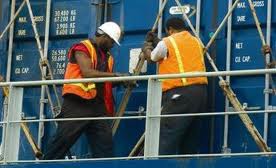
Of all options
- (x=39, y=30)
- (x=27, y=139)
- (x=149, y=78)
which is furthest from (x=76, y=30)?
(x=149, y=78)

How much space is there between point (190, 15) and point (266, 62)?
1.11 meters

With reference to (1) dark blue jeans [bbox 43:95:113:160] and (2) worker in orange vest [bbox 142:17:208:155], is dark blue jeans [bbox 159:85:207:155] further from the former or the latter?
(1) dark blue jeans [bbox 43:95:113:160]

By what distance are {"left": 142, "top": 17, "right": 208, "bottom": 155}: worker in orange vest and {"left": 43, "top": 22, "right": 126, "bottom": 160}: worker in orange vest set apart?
1.79ft

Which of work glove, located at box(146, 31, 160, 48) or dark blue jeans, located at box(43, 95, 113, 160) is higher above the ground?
work glove, located at box(146, 31, 160, 48)

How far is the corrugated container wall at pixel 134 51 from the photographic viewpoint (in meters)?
12.2

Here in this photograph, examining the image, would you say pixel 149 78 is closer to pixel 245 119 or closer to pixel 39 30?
pixel 245 119

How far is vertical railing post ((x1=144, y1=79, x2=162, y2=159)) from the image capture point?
37.3 feet

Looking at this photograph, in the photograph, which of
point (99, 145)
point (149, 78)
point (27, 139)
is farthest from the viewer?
point (27, 139)

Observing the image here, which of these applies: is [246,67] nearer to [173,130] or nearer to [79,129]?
[173,130]

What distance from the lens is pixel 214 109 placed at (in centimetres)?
1230

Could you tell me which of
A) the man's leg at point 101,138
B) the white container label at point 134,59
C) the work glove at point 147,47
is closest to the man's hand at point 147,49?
the work glove at point 147,47

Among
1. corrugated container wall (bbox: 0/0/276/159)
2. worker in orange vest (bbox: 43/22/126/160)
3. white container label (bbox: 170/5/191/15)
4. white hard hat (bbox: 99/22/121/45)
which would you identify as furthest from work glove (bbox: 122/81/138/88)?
white container label (bbox: 170/5/191/15)

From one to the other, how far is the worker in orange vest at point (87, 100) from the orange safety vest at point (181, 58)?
21.0 inches

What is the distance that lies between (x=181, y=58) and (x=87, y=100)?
106cm
